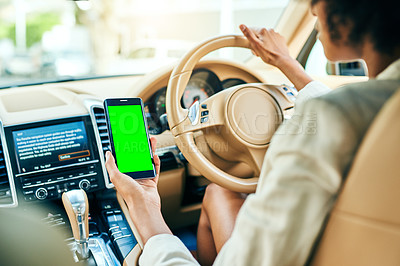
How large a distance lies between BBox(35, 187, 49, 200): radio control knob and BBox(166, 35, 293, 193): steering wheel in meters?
0.52

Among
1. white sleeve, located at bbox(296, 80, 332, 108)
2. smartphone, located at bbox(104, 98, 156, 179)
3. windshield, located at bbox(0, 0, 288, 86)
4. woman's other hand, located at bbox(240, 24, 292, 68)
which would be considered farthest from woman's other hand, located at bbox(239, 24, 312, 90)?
windshield, located at bbox(0, 0, 288, 86)

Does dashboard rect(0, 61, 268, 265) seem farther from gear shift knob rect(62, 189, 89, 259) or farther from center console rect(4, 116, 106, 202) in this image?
gear shift knob rect(62, 189, 89, 259)

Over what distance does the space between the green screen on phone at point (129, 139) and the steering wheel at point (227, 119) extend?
4.6 inches

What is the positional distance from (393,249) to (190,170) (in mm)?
1262

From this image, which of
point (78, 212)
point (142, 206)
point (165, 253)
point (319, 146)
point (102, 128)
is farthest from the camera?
point (102, 128)

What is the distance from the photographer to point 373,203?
56 cm

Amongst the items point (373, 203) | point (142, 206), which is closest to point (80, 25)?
point (142, 206)

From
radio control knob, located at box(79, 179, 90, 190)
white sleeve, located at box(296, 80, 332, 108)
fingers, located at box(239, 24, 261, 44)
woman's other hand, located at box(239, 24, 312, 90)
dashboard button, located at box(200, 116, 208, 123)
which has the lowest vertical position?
radio control knob, located at box(79, 179, 90, 190)

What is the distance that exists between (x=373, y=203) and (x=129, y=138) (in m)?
0.89

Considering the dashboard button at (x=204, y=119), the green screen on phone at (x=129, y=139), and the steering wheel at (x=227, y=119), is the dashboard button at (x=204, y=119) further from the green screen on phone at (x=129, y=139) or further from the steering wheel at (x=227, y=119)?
the green screen on phone at (x=129, y=139)

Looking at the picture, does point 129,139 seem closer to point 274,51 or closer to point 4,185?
point 4,185

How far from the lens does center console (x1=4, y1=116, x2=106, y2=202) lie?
1.40 metres

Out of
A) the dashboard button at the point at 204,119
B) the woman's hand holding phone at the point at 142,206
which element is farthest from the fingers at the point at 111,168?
the dashboard button at the point at 204,119

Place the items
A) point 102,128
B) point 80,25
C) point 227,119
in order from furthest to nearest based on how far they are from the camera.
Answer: point 80,25 → point 102,128 → point 227,119
